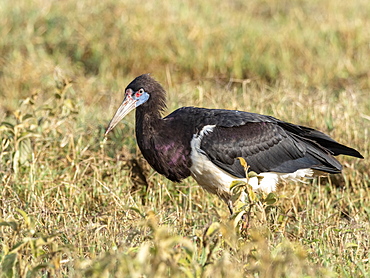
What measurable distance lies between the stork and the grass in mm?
309

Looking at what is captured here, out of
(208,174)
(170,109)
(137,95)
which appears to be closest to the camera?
(208,174)

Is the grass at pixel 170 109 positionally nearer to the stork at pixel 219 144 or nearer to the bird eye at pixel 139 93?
the stork at pixel 219 144

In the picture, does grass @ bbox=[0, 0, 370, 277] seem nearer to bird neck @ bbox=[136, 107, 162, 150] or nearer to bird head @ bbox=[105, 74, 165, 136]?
bird neck @ bbox=[136, 107, 162, 150]

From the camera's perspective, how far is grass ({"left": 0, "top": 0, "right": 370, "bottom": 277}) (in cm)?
292

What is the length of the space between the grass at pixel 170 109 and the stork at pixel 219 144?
0.31 metres

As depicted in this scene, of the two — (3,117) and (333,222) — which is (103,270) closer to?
(333,222)

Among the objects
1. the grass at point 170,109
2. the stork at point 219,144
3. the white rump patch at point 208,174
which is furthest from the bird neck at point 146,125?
the grass at point 170,109

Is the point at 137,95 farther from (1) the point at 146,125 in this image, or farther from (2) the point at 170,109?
(2) the point at 170,109

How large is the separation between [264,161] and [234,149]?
0.27 meters

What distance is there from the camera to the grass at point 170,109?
115 inches

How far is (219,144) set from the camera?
14.1ft

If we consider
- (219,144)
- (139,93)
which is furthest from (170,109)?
(219,144)

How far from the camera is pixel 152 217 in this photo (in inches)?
109

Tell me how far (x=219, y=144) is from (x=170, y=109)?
5.66 feet
